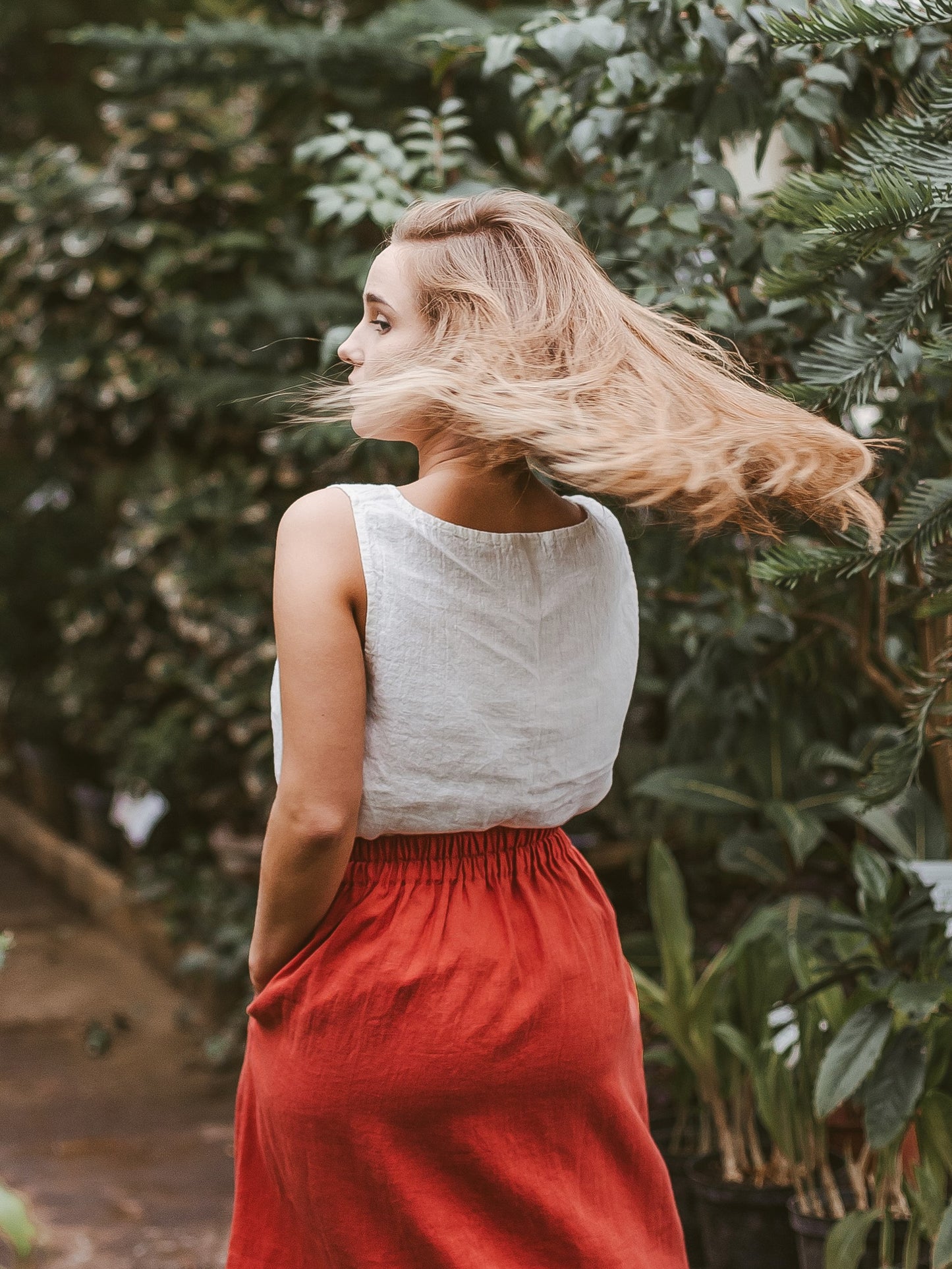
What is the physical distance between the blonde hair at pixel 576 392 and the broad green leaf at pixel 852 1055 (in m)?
0.88

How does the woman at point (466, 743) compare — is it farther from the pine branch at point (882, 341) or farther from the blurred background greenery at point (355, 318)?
the blurred background greenery at point (355, 318)

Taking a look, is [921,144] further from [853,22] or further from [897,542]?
[897,542]

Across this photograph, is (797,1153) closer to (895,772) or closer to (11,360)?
(895,772)

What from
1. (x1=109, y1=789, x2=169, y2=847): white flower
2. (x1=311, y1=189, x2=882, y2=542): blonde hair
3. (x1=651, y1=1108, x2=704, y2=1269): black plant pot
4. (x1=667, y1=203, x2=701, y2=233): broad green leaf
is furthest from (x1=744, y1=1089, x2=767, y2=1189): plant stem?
(x1=109, y1=789, x2=169, y2=847): white flower

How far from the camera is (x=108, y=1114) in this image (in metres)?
3.74

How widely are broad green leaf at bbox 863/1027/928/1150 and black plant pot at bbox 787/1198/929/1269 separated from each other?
0.94 feet

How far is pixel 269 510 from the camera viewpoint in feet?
12.6

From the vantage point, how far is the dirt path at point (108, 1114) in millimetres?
3070

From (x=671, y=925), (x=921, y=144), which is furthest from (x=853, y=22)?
(x=671, y=925)

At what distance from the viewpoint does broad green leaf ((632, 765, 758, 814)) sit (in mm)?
2645

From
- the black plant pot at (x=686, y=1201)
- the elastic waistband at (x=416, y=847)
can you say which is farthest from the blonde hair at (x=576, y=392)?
the black plant pot at (x=686, y=1201)

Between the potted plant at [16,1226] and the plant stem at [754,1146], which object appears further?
the plant stem at [754,1146]

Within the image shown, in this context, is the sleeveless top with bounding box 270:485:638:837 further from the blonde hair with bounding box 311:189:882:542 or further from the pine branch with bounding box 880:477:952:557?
the pine branch with bounding box 880:477:952:557

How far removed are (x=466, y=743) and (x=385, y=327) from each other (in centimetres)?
45
